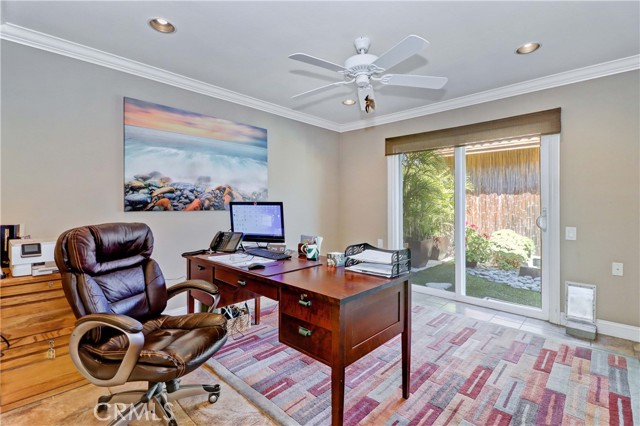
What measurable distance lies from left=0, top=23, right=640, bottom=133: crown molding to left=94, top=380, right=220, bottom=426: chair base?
2.53m

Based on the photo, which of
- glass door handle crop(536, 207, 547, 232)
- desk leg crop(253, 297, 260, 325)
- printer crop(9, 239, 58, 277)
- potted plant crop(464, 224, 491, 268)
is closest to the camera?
printer crop(9, 239, 58, 277)

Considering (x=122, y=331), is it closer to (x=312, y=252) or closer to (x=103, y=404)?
(x=103, y=404)

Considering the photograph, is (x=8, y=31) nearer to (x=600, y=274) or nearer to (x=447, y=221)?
(x=447, y=221)

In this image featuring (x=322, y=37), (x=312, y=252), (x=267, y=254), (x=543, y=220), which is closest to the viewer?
(x=322, y=37)

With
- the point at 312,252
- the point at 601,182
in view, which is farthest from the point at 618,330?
the point at 312,252

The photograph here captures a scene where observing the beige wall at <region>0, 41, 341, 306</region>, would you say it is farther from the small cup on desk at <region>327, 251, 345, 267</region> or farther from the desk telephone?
the small cup on desk at <region>327, 251, 345, 267</region>

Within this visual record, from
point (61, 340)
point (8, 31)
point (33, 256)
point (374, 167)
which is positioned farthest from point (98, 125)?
point (374, 167)

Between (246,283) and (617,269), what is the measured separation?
3.28 meters

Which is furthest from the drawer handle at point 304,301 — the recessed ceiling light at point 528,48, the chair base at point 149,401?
the recessed ceiling light at point 528,48

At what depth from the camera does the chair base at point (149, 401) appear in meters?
1.63

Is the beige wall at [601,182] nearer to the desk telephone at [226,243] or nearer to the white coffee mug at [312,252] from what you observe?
the white coffee mug at [312,252]

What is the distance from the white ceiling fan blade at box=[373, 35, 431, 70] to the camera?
5.39 ft

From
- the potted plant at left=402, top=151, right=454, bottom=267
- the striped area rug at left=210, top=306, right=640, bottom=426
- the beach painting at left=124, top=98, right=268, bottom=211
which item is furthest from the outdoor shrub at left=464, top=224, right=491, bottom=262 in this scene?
the beach painting at left=124, top=98, right=268, bottom=211

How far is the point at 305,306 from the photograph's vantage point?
5.25 feet
